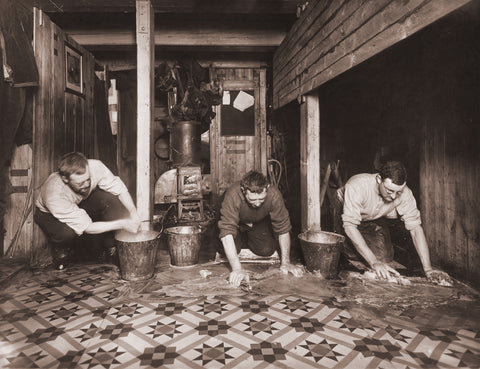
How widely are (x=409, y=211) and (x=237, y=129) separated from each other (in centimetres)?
429

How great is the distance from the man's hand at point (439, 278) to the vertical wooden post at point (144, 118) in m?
3.40

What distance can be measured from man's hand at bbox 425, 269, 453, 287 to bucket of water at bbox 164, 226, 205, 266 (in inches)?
109

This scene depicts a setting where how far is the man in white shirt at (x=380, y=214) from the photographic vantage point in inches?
143

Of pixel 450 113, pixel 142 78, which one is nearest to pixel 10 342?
pixel 142 78

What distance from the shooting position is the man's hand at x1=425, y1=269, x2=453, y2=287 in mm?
3520

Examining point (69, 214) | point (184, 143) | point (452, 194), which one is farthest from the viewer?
point (184, 143)

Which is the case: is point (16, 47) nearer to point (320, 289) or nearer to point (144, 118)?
point (144, 118)

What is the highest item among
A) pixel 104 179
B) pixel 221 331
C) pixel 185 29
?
pixel 185 29

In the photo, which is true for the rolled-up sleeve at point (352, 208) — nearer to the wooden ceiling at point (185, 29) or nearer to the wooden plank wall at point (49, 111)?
the wooden ceiling at point (185, 29)

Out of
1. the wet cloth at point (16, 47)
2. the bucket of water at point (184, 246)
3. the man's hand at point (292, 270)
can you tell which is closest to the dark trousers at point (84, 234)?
the bucket of water at point (184, 246)

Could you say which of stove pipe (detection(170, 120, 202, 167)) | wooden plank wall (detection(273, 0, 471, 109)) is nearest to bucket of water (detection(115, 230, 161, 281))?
stove pipe (detection(170, 120, 202, 167))

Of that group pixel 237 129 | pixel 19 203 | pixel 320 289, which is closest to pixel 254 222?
pixel 320 289

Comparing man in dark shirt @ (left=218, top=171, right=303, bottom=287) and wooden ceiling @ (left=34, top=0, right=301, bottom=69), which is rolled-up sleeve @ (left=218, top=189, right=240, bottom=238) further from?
wooden ceiling @ (left=34, top=0, right=301, bottom=69)

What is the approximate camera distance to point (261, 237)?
4531mm
